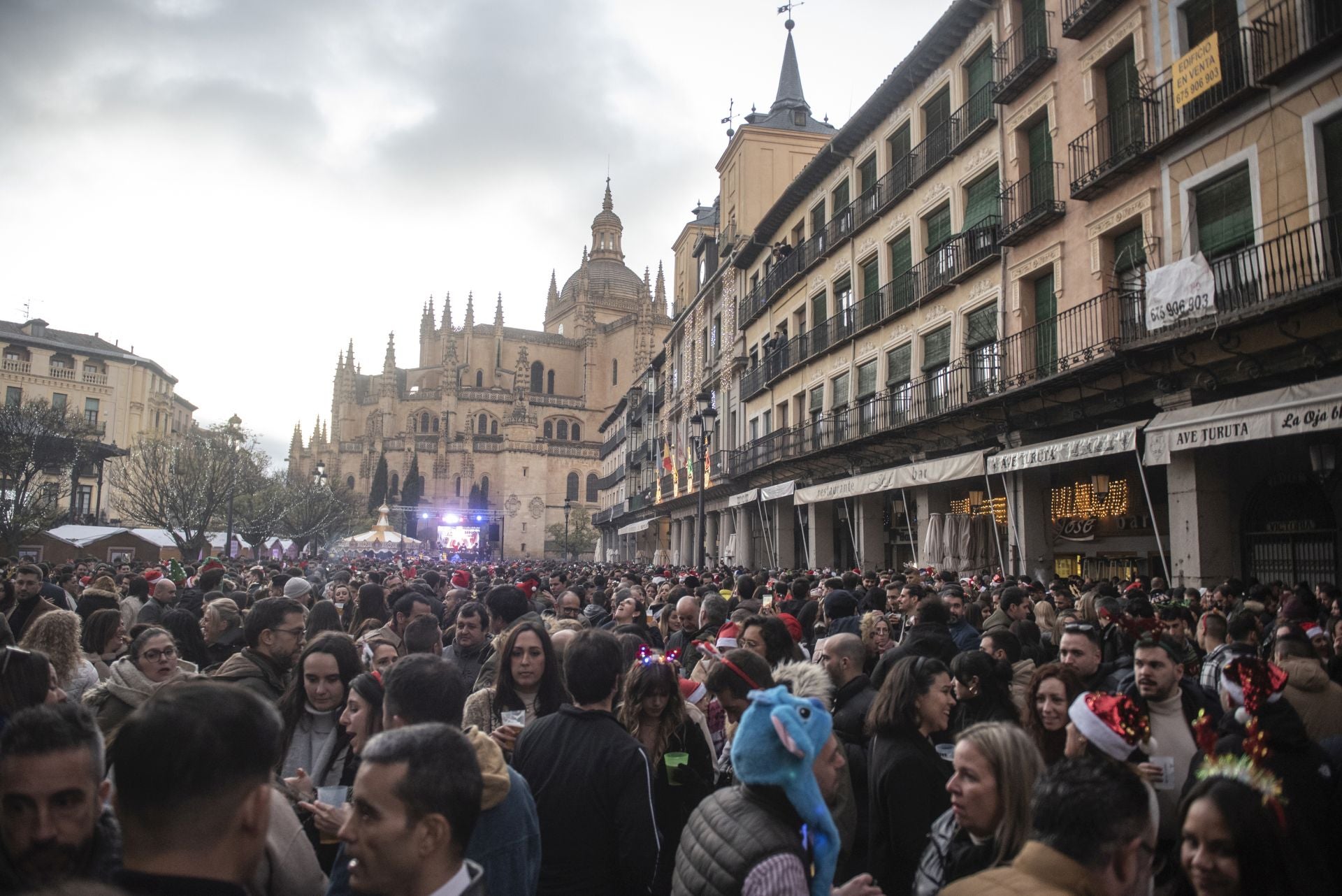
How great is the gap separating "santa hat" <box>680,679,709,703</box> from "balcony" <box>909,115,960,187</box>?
1637cm

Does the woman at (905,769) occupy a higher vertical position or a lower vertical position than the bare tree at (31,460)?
lower

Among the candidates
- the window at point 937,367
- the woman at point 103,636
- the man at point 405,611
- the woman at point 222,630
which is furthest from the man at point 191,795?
the window at point 937,367

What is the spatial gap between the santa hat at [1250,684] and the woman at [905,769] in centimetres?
117

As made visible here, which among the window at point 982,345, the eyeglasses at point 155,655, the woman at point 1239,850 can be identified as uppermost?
the window at point 982,345

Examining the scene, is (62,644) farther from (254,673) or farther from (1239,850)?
(1239,850)

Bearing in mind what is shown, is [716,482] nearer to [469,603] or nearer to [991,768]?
[469,603]

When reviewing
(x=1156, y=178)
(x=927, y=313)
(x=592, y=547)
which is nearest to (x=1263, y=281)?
(x=1156, y=178)

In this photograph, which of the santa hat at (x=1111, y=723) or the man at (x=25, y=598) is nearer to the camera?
the santa hat at (x=1111, y=723)

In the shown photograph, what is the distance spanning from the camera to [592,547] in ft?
261

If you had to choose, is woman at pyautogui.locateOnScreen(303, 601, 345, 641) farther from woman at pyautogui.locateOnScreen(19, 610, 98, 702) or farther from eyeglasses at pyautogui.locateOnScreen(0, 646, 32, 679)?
eyeglasses at pyautogui.locateOnScreen(0, 646, 32, 679)

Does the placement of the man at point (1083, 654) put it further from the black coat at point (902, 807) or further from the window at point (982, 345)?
the window at point (982, 345)

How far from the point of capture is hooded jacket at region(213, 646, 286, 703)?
4852mm

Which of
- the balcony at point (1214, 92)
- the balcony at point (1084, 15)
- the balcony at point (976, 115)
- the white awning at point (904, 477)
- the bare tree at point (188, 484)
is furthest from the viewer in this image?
the bare tree at point (188, 484)

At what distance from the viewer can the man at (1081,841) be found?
228 cm
